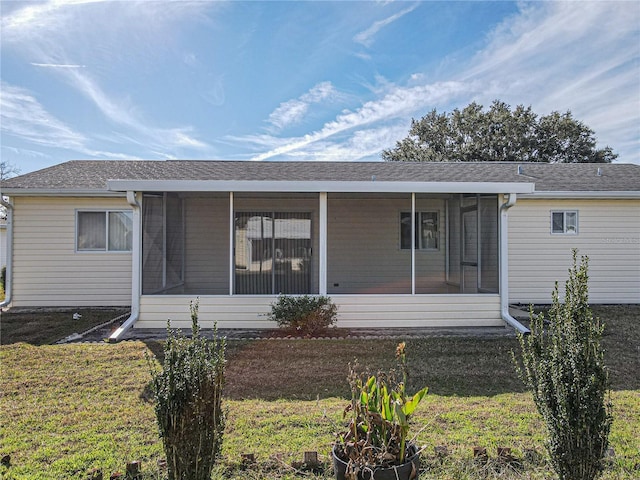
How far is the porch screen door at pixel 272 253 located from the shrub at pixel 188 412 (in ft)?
23.1

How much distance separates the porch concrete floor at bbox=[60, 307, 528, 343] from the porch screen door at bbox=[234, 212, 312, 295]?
2.09 meters

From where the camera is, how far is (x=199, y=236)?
9.85 m

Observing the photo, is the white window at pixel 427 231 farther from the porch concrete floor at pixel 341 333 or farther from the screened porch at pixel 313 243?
the porch concrete floor at pixel 341 333

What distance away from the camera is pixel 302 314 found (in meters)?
7.03

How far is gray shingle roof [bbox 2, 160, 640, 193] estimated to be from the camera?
31.8 ft

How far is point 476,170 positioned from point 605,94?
6719mm

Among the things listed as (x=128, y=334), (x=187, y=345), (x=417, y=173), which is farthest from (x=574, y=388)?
(x=417, y=173)

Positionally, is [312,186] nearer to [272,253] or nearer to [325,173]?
[272,253]

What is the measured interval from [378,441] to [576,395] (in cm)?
114

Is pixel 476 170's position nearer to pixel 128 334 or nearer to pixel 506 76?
pixel 506 76

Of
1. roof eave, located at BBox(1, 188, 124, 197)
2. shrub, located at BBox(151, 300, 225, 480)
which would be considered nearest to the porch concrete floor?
roof eave, located at BBox(1, 188, 124, 197)

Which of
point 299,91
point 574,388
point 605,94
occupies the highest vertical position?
point 299,91

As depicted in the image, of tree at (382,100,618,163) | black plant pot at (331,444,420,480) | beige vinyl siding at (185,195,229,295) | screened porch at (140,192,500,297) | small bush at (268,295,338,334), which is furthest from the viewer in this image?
tree at (382,100,618,163)

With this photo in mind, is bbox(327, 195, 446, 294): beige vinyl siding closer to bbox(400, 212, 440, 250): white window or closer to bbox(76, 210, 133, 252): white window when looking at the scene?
bbox(400, 212, 440, 250): white window
